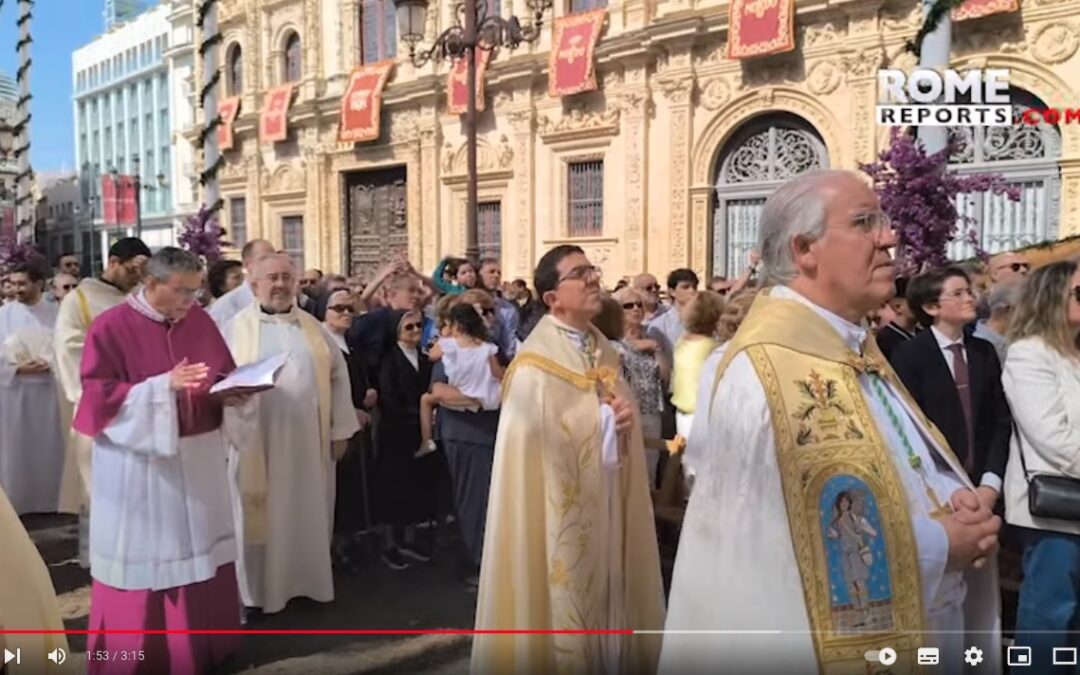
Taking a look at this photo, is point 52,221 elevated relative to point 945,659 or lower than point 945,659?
elevated

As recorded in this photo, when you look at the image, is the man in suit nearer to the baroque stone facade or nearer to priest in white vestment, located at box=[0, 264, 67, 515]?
priest in white vestment, located at box=[0, 264, 67, 515]

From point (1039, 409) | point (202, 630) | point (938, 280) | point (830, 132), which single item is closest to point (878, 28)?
point (830, 132)

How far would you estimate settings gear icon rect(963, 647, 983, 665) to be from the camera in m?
2.16

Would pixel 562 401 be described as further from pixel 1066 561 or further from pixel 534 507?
pixel 1066 561

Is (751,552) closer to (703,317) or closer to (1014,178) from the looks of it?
(703,317)

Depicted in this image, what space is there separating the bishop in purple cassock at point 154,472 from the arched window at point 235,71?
2458 cm

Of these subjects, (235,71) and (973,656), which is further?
(235,71)

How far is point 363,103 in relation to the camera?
21.4 meters

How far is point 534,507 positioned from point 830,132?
464 inches

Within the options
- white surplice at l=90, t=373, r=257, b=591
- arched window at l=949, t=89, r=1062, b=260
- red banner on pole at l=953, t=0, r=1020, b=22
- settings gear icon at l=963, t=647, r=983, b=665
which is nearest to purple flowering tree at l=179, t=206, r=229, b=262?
white surplice at l=90, t=373, r=257, b=591

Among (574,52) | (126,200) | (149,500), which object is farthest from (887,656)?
(126,200)

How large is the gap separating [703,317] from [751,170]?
9930 millimetres

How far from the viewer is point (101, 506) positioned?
12.3 feet
